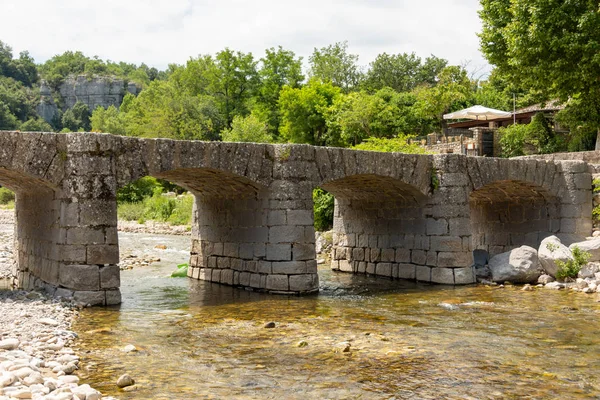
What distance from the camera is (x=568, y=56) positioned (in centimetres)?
2145

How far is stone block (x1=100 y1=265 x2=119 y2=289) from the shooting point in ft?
39.0

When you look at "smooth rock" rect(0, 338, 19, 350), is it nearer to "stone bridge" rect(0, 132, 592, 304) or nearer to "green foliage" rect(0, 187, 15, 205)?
"stone bridge" rect(0, 132, 592, 304)

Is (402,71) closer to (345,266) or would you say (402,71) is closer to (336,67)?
(336,67)

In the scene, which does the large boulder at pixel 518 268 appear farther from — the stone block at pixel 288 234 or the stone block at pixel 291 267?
the stone block at pixel 288 234

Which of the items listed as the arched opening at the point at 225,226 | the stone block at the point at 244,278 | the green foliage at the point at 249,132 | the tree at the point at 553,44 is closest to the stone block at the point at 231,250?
the arched opening at the point at 225,226

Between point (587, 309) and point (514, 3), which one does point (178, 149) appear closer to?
point (587, 309)

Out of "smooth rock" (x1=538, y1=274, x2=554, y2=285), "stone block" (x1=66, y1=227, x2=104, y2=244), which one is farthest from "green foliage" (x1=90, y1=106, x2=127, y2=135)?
"stone block" (x1=66, y1=227, x2=104, y2=244)

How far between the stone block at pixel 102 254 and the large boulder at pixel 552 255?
1025 centimetres

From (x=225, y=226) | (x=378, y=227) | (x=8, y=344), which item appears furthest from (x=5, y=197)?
(x=8, y=344)

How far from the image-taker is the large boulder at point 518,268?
16.4 m

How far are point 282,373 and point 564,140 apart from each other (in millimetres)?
24704

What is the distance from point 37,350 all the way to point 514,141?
25.7 metres

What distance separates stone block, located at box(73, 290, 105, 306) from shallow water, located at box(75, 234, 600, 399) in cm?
37

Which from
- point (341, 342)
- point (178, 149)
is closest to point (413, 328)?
point (341, 342)
